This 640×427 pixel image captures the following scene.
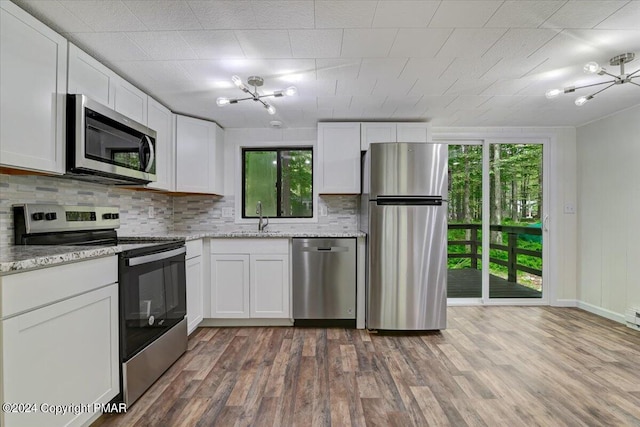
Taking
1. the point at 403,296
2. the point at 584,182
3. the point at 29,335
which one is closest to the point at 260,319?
the point at 403,296

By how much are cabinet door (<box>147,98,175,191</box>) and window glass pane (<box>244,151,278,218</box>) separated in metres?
0.95

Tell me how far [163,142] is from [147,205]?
70 cm

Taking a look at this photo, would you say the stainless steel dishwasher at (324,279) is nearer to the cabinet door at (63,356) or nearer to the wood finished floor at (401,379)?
the wood finished floor at (401,379)

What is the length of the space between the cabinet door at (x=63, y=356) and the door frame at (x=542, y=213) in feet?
11.2

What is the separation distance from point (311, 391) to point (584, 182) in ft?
12.5

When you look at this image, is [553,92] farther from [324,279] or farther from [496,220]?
[324,279]

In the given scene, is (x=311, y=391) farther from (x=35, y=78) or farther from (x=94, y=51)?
(x=94, y=51)

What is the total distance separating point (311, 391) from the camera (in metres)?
1.82

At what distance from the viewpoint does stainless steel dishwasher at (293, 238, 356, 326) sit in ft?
9.49

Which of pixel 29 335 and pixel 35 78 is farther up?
pixel 35 78

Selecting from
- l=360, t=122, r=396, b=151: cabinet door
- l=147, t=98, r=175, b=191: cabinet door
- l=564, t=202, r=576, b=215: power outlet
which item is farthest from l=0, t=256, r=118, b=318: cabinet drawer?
l=564, t=202, r=576, b=215: power outlet

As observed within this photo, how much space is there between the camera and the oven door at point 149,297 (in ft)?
5.40

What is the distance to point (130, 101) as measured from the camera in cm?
225

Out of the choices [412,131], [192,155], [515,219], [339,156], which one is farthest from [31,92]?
[515,219]
